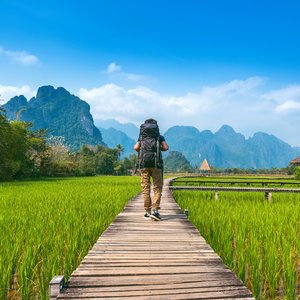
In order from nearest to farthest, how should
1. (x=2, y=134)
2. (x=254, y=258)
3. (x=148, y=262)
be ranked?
(x=148, y=262) < (x=254, y=258) < (x=2, y=134)

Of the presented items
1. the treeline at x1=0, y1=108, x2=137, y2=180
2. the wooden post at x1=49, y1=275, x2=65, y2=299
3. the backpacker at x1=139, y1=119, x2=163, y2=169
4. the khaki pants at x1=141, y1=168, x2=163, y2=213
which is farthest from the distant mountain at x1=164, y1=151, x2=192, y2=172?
the wooden post at x1=49, y1=275, x2=65, y2=299

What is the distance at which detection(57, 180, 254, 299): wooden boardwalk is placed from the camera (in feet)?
7.14

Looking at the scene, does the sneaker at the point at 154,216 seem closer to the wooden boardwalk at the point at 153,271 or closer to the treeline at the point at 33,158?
the wooden boardwalk at the point at 153,271

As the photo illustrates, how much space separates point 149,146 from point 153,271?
2.75 m

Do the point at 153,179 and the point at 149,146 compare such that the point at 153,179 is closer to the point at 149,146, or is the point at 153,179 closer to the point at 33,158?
the point at 149,146

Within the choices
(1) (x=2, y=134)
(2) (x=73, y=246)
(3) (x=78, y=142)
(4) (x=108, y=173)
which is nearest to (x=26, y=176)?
(1) (x=2, y=134)

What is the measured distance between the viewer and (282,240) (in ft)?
13.6

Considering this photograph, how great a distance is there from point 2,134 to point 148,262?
26526mm

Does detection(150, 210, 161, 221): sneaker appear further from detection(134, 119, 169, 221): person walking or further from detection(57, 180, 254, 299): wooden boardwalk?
detection(57, 180, 254, 299): wooden boardwalk

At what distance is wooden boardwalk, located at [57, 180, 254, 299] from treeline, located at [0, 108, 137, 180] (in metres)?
25.6

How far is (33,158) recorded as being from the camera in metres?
38.4

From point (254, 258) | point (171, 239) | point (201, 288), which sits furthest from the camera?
point (171, 239)

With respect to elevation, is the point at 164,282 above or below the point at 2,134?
below

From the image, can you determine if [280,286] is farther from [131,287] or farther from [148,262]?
[131,287]
